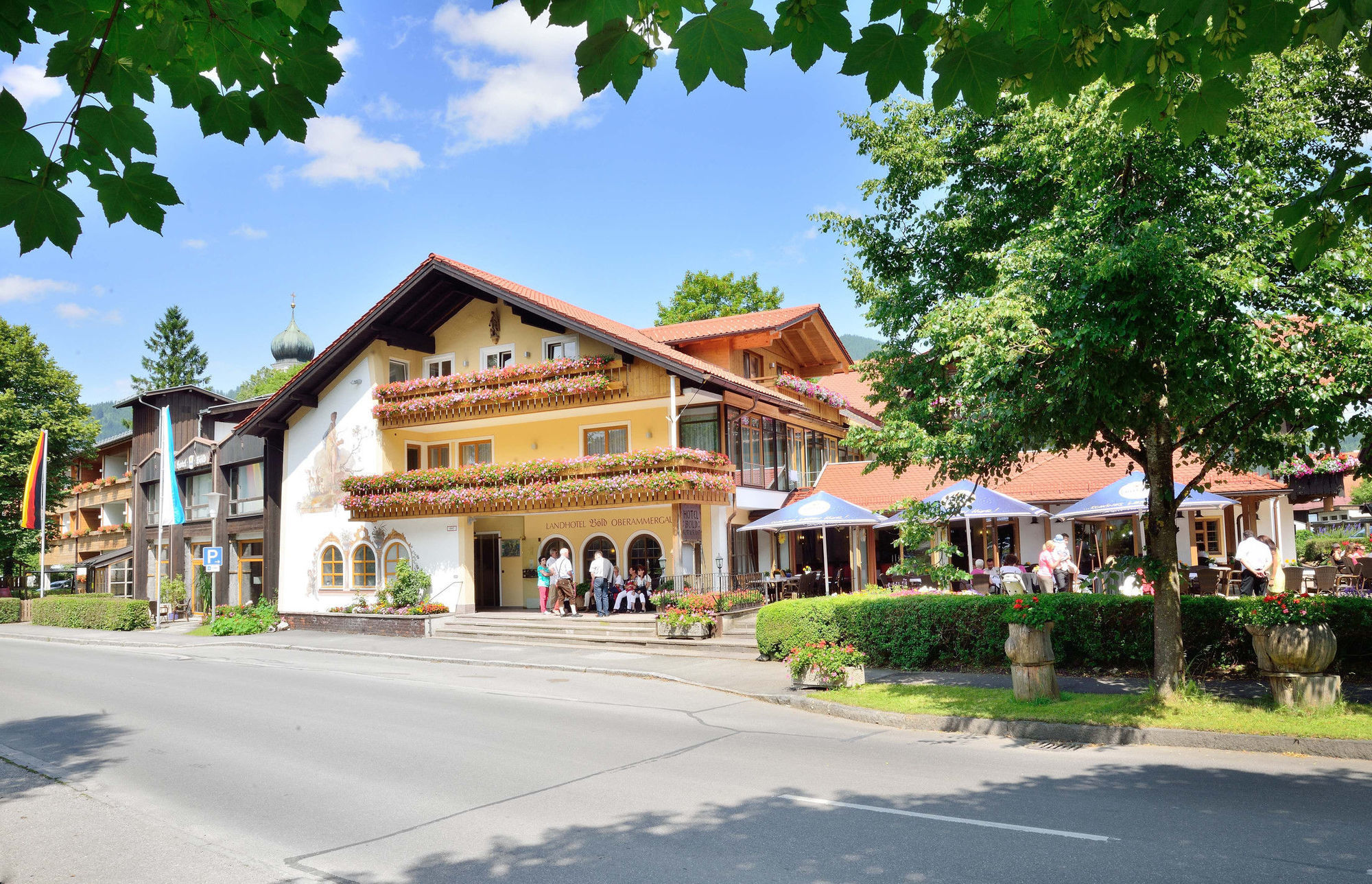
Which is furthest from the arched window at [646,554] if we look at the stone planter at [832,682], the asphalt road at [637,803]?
the asphalt road at [637,803]

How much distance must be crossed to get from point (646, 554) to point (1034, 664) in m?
16.2

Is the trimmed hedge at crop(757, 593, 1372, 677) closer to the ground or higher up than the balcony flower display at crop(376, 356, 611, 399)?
closer to the ground

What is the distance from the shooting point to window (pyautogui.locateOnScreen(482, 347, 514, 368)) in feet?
94.2

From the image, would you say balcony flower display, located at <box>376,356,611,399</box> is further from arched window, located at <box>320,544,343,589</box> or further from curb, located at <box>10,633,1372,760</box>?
curb, located at <box>10,633,1372,760</box>

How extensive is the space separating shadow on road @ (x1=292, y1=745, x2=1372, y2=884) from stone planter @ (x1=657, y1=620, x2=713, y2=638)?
13.0m

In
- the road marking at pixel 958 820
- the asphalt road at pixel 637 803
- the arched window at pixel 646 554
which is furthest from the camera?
the arched window at pixel 646 554

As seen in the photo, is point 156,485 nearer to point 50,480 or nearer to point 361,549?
point 50,480

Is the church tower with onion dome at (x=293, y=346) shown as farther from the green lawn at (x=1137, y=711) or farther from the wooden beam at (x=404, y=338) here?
the green lawn at (x=1137, y=711)

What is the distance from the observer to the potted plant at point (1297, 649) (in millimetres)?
9789

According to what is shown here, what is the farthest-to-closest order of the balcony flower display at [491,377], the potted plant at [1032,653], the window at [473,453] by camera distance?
A: the window at [473,453] < the balcony flower display at [491,377] < the potted plant at [1032,653]

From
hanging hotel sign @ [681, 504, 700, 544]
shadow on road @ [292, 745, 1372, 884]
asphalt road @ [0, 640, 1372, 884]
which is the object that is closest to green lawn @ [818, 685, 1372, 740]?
asphalt road @ [0, 640, 1372, 884]

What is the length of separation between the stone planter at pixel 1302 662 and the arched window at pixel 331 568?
26136 millimetres

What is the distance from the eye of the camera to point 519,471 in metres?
25.8

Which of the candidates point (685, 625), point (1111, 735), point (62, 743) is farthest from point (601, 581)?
point (1111, 735)
